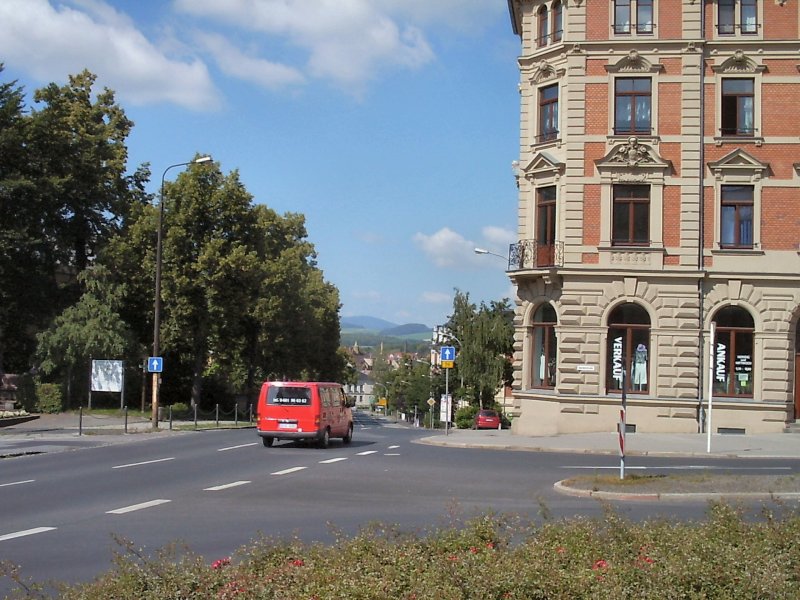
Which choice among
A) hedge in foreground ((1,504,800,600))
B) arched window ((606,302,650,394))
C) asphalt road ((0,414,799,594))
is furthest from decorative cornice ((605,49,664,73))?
hedge in foreground ((1,504,800,600))

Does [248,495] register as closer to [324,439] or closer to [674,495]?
[674,495]

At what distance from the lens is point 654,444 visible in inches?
1143

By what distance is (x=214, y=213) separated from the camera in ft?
179

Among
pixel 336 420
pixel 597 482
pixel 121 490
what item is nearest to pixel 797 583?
pixel 597 482

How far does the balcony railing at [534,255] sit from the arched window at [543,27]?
7.46m

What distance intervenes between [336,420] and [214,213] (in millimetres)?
27225

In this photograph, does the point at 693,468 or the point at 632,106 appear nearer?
the point at 693,468

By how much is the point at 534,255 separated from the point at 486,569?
2901 centimetres

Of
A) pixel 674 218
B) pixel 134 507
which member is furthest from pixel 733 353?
pixel 134 507

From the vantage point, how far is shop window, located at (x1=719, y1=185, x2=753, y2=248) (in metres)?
33.5

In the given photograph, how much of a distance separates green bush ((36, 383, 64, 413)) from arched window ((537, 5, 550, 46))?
91.2 feet

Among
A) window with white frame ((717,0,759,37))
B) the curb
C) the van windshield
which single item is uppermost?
window with white frame ((717,0,759,37))

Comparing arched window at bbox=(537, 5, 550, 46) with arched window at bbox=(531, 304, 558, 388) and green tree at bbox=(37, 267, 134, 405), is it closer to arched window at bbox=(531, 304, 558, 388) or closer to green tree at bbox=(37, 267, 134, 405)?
arched window at bbox=(531, 304, 558, 388)

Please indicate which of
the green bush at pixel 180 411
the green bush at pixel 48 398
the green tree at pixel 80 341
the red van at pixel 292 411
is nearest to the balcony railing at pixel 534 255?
the red van at pixel 292 411
